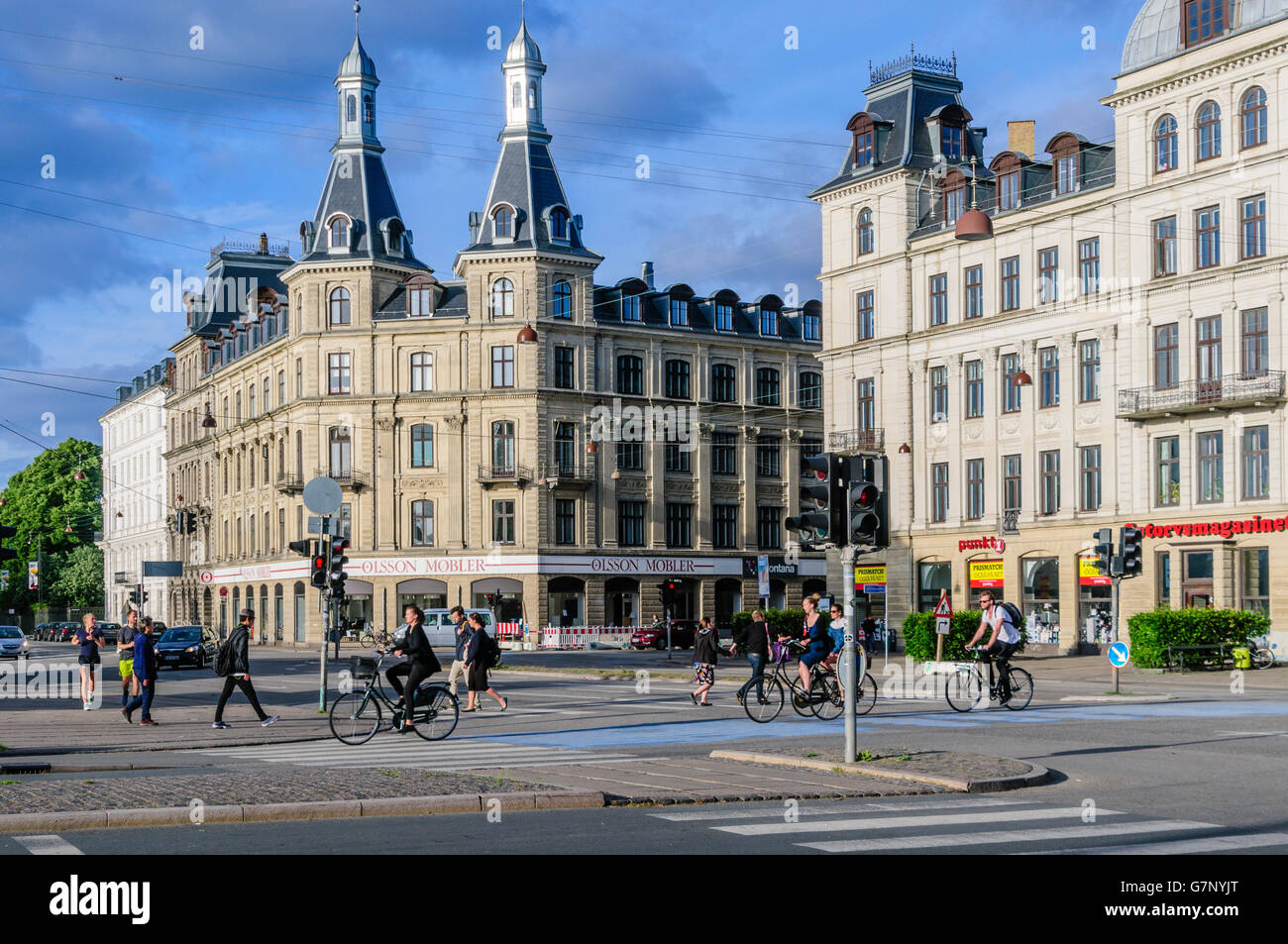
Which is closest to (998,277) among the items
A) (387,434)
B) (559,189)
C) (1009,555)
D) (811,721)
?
(1009,555)

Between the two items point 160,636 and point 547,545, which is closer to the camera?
point 160,636

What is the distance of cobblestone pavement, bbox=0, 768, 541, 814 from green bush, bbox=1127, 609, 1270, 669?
2731 cm

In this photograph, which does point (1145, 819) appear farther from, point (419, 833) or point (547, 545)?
point (547, 545)

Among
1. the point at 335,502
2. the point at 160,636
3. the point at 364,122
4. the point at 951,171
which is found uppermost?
the point at 364,122

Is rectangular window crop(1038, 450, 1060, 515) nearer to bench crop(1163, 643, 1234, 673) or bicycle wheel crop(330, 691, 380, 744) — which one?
bench crop(1163, 643, 1234, 673)

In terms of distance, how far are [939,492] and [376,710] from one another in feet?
133

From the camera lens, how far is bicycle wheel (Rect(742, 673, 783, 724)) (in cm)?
2267

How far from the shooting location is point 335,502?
24.9 metres

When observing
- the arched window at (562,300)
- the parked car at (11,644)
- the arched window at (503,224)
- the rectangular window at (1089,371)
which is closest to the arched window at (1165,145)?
the rectangular window at (1089,371)

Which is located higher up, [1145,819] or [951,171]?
[951,171]

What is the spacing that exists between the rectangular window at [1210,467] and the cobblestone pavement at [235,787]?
1452 inches

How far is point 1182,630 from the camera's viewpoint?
3834 cm
